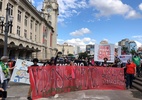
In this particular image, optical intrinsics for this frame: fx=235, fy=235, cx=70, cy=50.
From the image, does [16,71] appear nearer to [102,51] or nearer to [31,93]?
[31,93]

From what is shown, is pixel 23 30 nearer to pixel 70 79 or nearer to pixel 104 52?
pixel 104 52

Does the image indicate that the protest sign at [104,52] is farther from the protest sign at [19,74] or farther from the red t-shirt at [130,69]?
the protest sign at [19,74]

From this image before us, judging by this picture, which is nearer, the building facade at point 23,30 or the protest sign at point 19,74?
the protest sign at point 19,74

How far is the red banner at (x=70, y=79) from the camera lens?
9.34 m

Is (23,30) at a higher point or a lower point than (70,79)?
higher

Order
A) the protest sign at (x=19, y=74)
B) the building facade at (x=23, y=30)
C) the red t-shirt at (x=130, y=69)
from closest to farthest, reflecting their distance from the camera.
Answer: the red t-shirt at (x=130, y=69) < the protest sign at (x=19, y=74) < the building facade at (x=23, y=30)

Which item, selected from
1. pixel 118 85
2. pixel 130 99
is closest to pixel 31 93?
pixel 130 99

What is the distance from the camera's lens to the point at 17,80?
43.5ft

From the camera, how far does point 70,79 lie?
37.7ft

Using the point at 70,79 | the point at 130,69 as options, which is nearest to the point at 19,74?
the point at 70,79

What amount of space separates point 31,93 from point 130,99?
158 inches

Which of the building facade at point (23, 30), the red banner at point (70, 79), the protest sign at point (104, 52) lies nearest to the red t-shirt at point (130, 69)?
the red banner at point (70, 79)

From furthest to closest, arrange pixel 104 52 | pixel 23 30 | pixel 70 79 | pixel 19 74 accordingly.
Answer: pixel 23 30 → pixel 104 52 → pixel 19 74 → pixel 70 79

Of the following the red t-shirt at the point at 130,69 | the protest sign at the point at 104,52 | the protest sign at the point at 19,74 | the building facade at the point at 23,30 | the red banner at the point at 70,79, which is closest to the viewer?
the red banner at the point at 70,79
